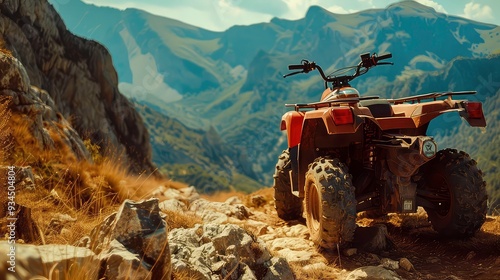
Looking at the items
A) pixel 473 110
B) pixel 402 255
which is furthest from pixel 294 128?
pixel 473 110

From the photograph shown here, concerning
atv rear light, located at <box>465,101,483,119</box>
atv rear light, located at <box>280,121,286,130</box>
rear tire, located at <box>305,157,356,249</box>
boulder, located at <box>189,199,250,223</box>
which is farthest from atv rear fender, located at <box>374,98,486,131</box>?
boulder, located at <box>189,199,250,223</box>

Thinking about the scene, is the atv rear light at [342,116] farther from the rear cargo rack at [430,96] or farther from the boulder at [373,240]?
Answer: the boulder at [373,240]

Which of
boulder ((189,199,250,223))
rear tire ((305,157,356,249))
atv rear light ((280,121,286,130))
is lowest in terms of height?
boulder ((189,199,250,223))

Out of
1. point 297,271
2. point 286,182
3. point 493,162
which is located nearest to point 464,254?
point 297,271

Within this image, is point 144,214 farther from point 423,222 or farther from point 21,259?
point 423,222

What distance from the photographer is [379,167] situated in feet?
17.8

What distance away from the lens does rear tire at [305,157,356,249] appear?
4805 mm

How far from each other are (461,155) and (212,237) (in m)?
3.53

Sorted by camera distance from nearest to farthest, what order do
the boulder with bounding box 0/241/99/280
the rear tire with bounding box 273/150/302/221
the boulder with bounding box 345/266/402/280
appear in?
the boulder with bounding box 0/241/99/280, the boulder with bounding box 345/266/402/280, the rear tire with bounding box 273/150/302/221

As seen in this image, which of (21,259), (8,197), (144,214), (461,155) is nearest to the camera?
(21,259)

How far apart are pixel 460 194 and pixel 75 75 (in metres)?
27.9

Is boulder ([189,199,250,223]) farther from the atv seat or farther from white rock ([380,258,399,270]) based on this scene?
the atv seat

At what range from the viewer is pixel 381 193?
5.38 metres

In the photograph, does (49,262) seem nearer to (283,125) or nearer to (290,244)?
(290,244)
